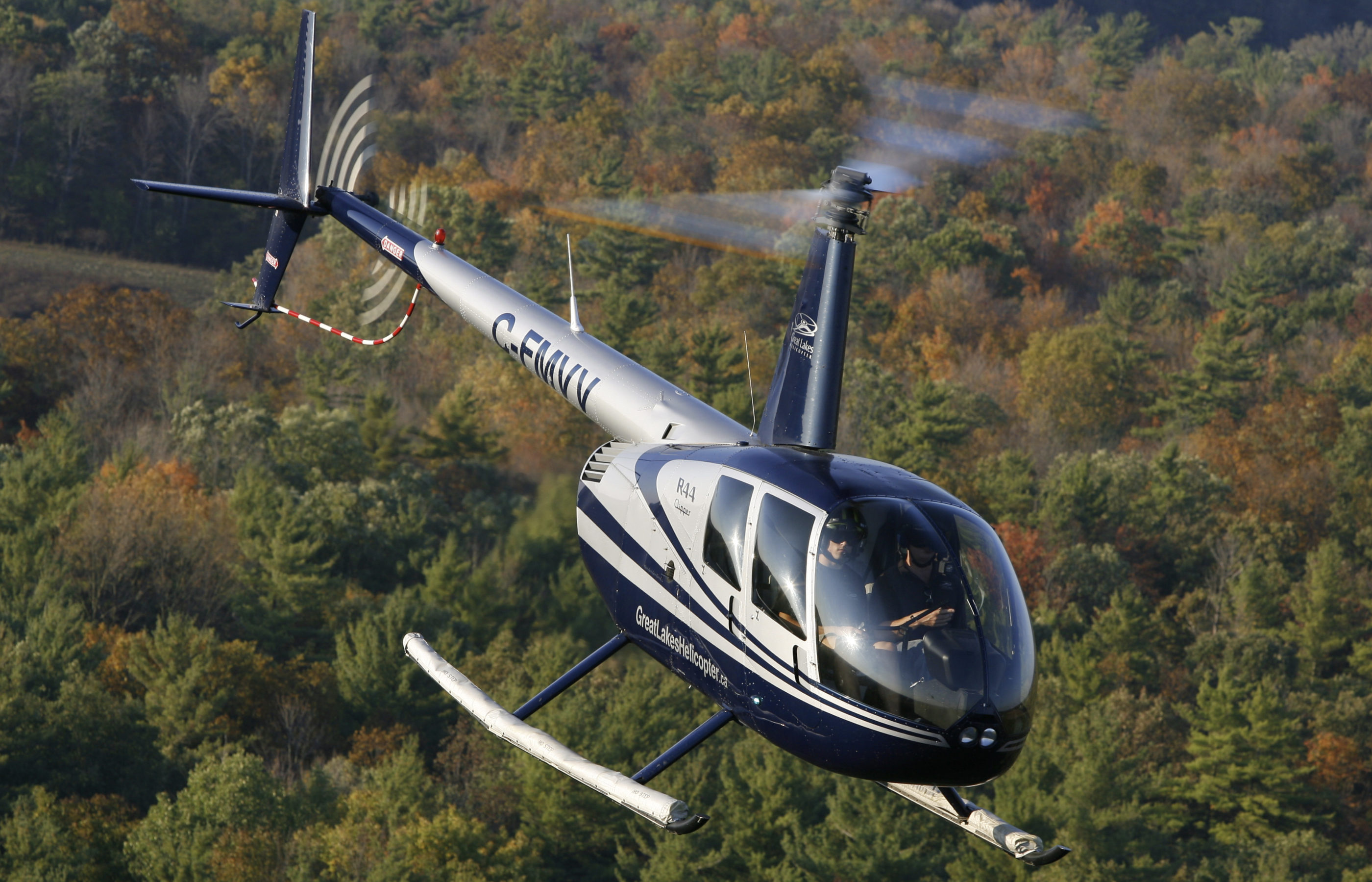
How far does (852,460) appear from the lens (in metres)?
12.1

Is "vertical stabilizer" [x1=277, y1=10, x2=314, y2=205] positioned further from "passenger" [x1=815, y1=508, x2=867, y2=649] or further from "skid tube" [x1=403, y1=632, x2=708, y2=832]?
"passenger" [x1=815, y1=508, x2=867, y2=649]

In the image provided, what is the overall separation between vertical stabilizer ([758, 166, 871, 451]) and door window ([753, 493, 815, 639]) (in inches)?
75.0

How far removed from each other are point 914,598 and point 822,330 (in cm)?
367

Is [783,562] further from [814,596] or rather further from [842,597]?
[842,597]

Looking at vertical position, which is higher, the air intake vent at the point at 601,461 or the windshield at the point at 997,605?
the windshield at the point at 997,605

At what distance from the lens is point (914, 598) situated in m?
10.6

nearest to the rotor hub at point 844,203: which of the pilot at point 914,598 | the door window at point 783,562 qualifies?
the door window at point 783,562

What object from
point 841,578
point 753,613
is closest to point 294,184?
point 753,613

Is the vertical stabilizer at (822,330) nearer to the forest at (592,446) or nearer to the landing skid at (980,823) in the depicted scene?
the forest at (592,446)

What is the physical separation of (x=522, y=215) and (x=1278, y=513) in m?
48.3

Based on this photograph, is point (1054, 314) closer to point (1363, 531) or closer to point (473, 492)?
point (1363, 531)

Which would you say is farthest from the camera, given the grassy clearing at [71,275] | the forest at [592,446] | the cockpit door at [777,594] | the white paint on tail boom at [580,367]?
the grassy clearing at [71,275]

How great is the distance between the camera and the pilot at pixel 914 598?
10.6 metres

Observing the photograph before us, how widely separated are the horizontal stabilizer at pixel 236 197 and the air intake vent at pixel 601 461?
276 inches
